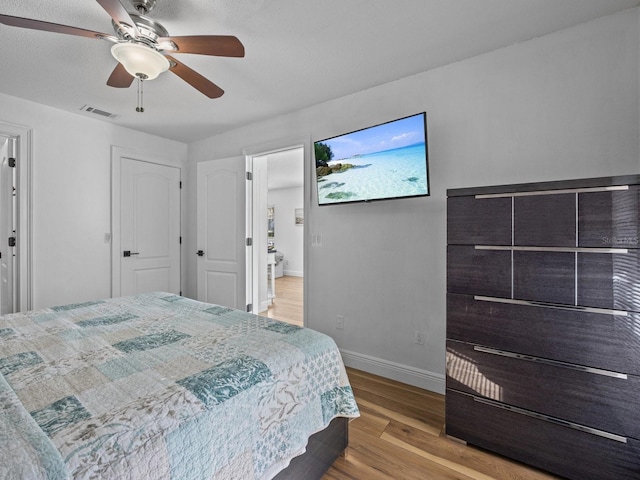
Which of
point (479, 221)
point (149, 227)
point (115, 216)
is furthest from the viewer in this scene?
point (149, 227)

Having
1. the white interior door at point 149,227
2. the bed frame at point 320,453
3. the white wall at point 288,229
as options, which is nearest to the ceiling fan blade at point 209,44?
the bed frame at point 320,453

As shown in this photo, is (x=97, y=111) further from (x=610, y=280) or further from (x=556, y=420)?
(x=556, y=420)

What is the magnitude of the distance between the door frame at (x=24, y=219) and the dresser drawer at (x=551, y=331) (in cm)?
371

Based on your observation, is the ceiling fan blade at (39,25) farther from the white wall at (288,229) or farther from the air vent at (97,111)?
the white wall at (288,229)

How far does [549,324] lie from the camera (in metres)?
1.54

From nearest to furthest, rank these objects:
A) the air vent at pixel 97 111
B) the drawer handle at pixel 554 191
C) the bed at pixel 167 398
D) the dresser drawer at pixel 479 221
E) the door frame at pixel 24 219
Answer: the bed at pixel 167 398 → the drawer handle at pixel 554 191 → the dresser drawer at pixel 479 221 → the door frame at pixel 24 219 → the air vent at pixel 97 111

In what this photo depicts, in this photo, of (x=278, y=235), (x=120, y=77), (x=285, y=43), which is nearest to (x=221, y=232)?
(x=120, y=77)

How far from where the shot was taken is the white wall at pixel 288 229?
8391mm

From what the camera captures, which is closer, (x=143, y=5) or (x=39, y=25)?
(x=39, y=25)

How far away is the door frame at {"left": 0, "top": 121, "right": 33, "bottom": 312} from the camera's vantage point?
2908 millimetres

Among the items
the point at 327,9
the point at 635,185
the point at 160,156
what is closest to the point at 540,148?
the point at 635,185

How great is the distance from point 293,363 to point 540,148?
2.03 m

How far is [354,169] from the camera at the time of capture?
257 centimetres

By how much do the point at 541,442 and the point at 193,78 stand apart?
278 cm
